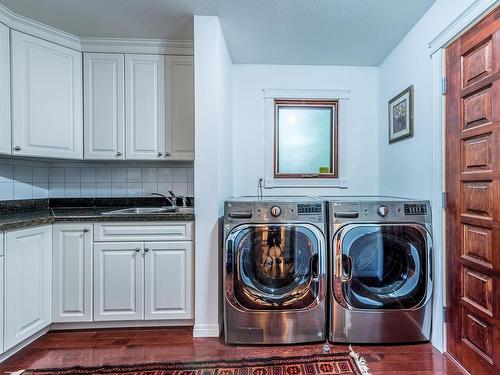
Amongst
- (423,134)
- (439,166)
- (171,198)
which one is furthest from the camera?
(171,198)

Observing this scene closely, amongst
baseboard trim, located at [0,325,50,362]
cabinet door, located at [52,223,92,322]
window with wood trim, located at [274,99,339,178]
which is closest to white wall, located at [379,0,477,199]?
window with wood trim, located at [274,99,339,178]

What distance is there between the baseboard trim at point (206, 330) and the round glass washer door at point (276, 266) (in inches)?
13.9

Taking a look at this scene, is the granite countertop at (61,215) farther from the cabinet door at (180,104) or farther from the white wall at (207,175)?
the cabinet door at (180,104)

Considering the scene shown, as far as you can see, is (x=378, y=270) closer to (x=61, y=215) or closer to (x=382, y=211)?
(x=382, y=211)

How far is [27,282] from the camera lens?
1844 millimetres

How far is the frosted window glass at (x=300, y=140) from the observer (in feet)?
9.30

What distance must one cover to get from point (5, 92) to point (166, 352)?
220 cm

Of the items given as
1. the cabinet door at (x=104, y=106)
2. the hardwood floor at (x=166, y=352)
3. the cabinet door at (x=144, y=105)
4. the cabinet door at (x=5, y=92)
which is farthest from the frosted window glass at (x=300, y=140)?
the cabinet door at (x=5, y=92)

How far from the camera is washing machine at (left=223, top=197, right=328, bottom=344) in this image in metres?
1.84

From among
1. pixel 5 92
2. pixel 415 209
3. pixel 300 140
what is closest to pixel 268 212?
pixel 415 209

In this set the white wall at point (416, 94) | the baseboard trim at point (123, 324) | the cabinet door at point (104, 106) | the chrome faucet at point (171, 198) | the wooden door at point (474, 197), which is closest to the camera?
the wooden door at point (474, 197)

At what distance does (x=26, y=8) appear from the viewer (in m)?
1.92

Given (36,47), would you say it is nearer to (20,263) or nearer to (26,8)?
(26,8)

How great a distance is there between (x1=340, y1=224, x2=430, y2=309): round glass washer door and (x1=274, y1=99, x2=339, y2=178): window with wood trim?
1.09m
